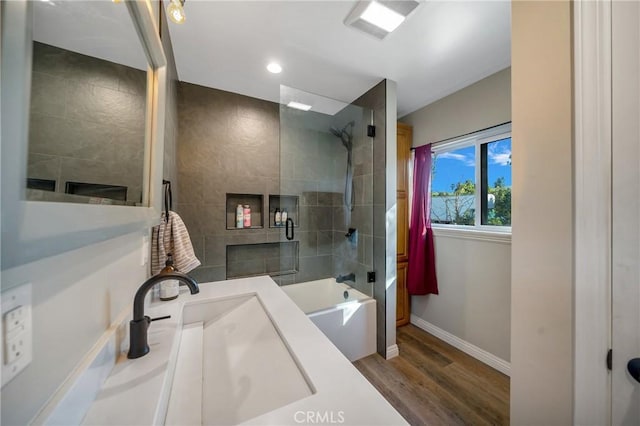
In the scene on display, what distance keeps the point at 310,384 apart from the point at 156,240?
105 centimetres

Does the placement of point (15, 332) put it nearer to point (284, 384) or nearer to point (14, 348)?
point (14, 348)

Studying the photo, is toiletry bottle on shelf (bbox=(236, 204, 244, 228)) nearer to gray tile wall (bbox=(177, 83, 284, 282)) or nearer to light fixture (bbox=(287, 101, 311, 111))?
gray tile wall (bbox=(177, 83, 284, 282))

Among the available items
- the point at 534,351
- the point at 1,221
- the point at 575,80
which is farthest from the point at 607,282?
the point at 1,221

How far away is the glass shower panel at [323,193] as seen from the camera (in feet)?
7.61

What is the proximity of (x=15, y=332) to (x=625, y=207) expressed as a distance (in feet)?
4.50

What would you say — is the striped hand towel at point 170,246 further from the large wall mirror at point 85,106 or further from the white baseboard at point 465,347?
the white baseboard at point 465,347

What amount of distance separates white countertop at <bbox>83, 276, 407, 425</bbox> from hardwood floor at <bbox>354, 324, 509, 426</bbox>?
3.92ft

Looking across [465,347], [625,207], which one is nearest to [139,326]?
[625,207]

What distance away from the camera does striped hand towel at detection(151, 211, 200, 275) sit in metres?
1.16

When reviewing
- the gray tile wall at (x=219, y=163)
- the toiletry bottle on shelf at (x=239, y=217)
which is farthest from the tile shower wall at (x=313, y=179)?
the toiletry bottle on shelf at (x=239, y=217)

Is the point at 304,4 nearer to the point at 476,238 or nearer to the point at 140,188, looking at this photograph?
the point at 140,188

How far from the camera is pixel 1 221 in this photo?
0.24m

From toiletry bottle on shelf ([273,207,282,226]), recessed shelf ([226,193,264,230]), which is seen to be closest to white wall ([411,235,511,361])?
toiletry bottle on shelf ([273,207,282,226])

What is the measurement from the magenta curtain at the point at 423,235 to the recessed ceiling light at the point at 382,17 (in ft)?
4.23
